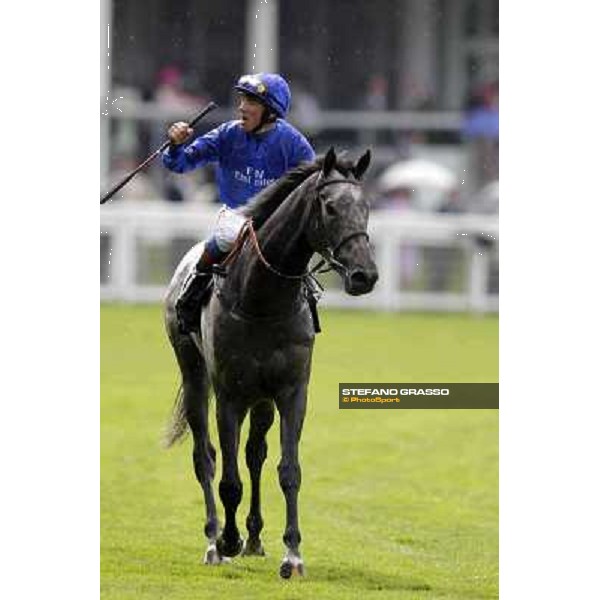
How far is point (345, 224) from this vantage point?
320 inches

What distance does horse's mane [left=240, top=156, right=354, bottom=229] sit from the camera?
8352 mm

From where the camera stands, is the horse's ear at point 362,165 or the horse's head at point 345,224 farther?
the horse's ear at point 362,165

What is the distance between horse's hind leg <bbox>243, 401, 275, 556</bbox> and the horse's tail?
18.2 inches

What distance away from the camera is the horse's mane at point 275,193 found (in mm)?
8352

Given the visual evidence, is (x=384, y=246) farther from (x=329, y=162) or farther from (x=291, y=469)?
(x=329, y=162)

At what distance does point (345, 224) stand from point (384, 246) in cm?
681

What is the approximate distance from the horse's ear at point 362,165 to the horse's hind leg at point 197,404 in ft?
3.94

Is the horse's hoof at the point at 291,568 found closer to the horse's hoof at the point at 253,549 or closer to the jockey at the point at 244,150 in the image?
the horse's hoof at the point at 253,549

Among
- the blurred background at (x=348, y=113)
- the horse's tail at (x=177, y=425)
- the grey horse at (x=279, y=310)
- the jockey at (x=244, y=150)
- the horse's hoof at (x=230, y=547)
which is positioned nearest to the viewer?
the grey horse at (x=279, y=310)

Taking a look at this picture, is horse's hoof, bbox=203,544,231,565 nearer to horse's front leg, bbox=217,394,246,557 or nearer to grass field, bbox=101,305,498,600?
grass field, bbox=101,305,498,600

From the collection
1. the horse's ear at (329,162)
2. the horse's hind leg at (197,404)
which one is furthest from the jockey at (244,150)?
the horse's hind leg at (197,404)
